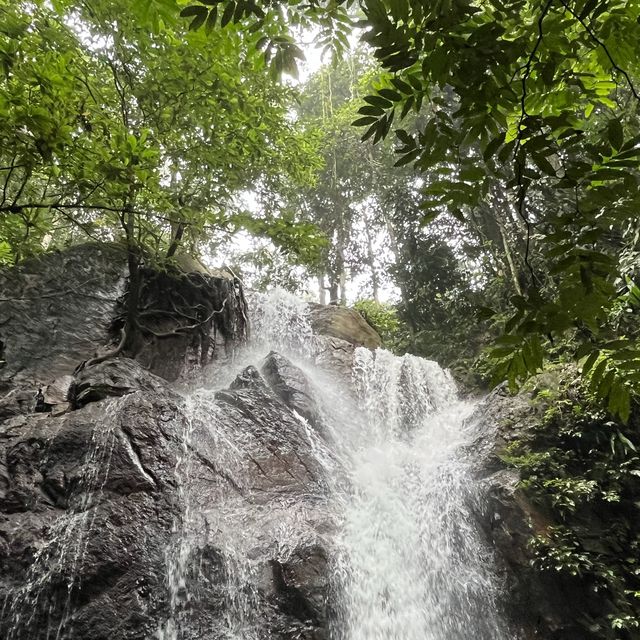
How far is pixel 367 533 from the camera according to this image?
5801mm

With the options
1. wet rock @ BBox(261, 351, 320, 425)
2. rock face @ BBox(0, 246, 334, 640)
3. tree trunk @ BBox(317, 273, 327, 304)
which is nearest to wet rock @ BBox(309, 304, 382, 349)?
wet rock @ BBox(261, 351, 320, 425)

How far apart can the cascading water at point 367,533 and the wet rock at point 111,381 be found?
28.6 inches

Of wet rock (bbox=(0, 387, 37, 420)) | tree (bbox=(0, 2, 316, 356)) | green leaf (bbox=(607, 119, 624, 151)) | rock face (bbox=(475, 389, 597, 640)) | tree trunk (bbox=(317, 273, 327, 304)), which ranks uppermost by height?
tree trunk (bbox=(317, 273, 327, 304))

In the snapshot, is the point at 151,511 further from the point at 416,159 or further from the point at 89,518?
the point at 416,159

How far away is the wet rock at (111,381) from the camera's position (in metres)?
5.86

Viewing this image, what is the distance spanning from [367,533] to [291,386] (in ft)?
8.86

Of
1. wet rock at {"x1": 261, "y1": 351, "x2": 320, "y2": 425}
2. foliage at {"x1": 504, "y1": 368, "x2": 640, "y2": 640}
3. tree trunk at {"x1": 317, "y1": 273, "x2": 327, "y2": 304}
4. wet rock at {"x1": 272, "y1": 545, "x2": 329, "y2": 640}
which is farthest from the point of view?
tree trunk at {"x1": 317, "y1": 273, "x2": 327, "y2": 304}

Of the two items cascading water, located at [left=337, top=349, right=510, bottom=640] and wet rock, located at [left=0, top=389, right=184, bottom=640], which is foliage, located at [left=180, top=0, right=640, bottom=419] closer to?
wet rock, located at [left=0, top=389, right=184, bottom=640]

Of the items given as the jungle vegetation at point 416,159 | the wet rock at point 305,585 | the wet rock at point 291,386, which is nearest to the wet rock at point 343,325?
the jungle vegetation at point 416,159

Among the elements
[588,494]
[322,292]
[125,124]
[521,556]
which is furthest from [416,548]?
[322,292]

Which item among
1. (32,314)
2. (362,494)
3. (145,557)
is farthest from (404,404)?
(32,314)

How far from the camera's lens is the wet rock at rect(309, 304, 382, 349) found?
11.5 meters

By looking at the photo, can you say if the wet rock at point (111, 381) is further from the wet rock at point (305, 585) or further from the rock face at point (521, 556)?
the rock face at point (521, 556)

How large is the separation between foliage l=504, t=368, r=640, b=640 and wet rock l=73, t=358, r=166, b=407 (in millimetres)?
4969
